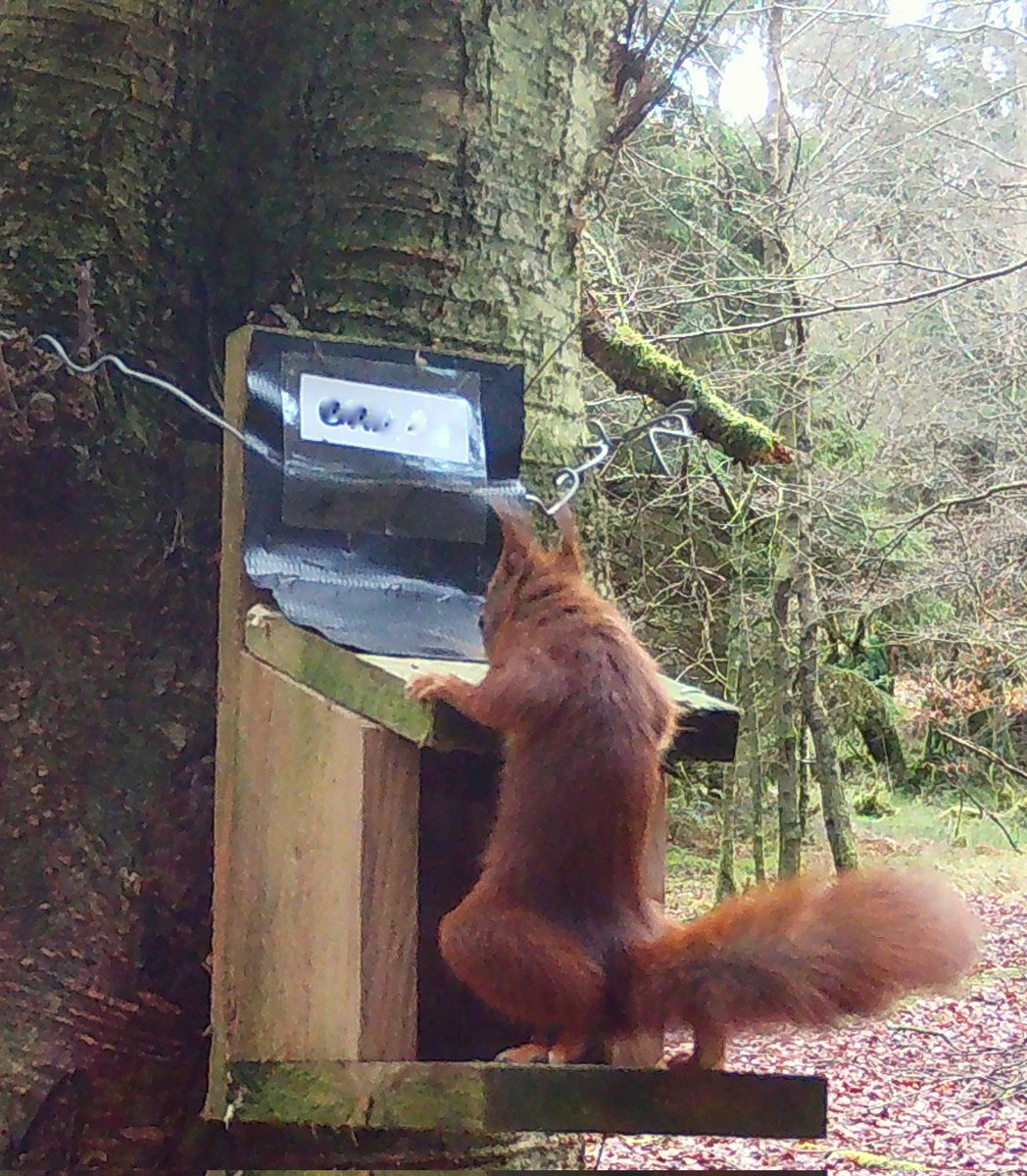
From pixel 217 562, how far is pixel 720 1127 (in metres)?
0.84

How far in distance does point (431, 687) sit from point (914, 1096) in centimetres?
562

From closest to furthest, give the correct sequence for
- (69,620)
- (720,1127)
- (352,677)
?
(720,1127)
(352,677)
(69,620)

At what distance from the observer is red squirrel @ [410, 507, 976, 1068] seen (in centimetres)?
100

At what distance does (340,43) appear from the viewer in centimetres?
158

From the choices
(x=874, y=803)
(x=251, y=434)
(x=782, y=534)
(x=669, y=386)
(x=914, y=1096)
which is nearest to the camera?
(x=251, y=434)

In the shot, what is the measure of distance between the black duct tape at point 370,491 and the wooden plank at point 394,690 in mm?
45

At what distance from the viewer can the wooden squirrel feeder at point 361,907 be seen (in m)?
1.01

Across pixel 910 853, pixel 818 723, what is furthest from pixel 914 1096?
pixel 910 853

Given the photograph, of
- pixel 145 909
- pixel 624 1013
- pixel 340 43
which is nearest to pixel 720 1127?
pixel 624 1013

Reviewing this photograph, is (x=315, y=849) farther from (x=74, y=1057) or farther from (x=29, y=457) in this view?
(x=29, y=457)

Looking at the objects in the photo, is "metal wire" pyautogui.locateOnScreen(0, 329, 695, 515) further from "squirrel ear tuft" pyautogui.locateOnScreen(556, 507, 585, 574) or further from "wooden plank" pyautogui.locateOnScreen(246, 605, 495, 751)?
"wooden plank" pyautogui.locateOnScreen(246, 605, 495, 751)

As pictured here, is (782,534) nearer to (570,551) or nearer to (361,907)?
(570,551)

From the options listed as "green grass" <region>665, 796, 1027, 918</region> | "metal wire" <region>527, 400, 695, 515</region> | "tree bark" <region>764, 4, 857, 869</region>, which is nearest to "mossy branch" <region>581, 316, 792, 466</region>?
"metal wire" <region>527, 400, 695, 515</region>

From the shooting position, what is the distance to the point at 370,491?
1.41m
